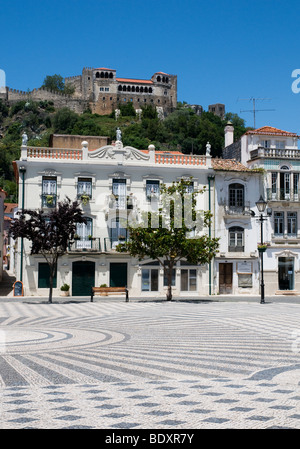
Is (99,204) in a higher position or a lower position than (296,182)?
lower

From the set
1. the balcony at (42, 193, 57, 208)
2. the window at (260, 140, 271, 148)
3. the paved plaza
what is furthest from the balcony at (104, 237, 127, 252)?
the paved plaza

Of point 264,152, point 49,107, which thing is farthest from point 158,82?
point 264,152

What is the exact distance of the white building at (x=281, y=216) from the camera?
39812mm

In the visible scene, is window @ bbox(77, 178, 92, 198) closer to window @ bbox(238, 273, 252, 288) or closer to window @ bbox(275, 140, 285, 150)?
window @ bbox(238, 273, 252, 288)

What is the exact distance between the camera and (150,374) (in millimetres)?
9766

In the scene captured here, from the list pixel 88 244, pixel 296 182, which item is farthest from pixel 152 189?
pixel 296 182

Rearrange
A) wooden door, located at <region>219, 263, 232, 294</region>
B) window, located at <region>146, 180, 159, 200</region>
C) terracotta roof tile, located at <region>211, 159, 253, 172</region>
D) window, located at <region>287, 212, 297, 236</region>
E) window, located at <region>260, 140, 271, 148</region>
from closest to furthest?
window, located at <region>146, 180, 159, 200</region>, wooden door, located at <region>219, 263, 232, 294</region>, terracotta roof tile, located at <region>211, 159, 253, 172</region>, window, located at <region>287, 212, 297, 236</region>, window, located at <region>260, 140, 271, 148</region>

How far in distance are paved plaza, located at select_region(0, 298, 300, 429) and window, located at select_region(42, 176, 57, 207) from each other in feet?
61.8

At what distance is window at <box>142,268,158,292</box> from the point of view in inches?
1487

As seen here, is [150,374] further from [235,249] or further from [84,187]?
[235,249]

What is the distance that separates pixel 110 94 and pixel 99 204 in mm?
123414

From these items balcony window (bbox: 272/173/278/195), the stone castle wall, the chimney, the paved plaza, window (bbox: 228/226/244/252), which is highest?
the stone castle wall
